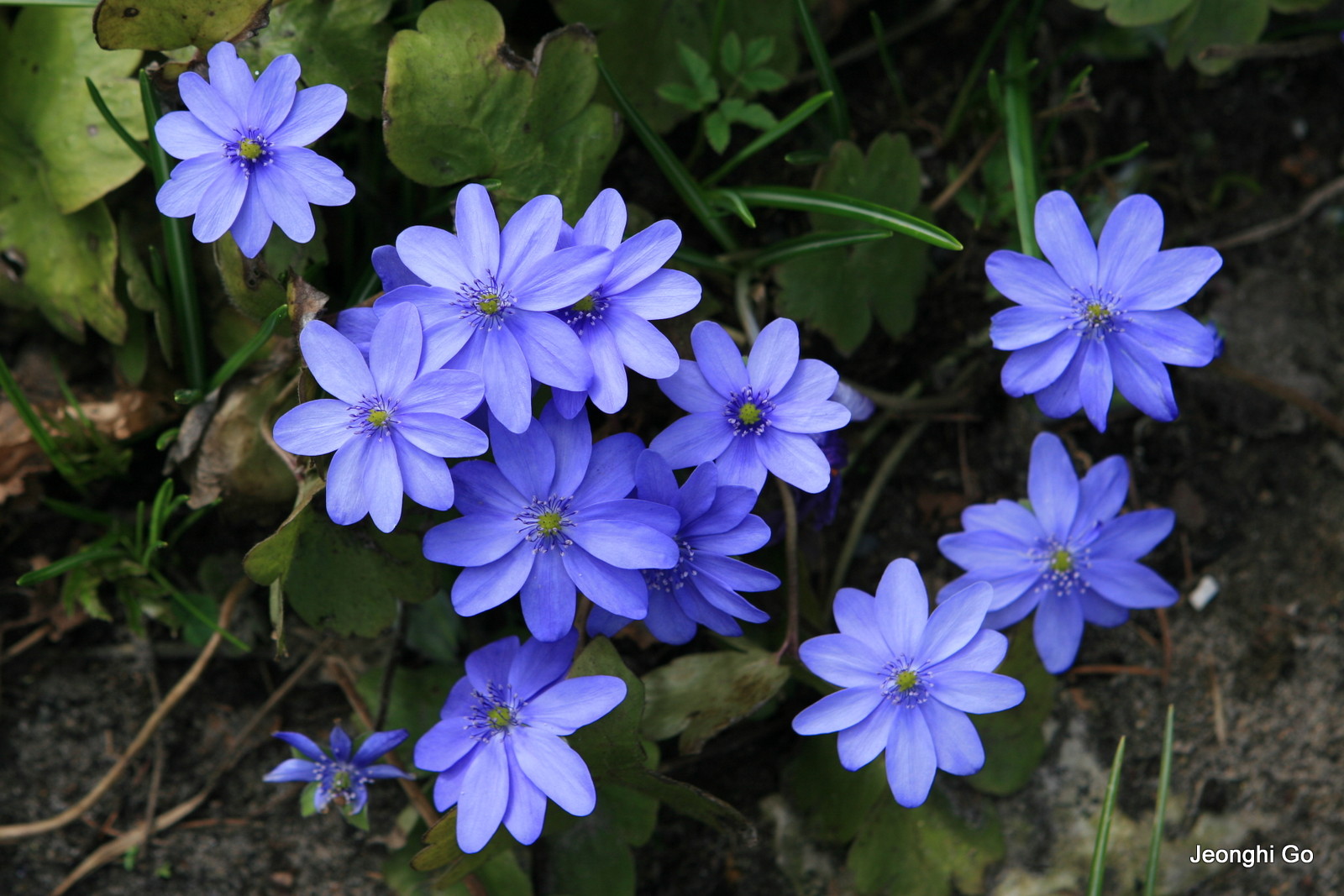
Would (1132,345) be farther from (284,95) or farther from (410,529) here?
(284,95)

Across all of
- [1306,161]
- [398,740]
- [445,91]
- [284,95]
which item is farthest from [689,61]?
[1306,161]

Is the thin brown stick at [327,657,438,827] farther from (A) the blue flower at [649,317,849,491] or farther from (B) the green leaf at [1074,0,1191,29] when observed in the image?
(B) the green leaf at [1074,0,1191,29]

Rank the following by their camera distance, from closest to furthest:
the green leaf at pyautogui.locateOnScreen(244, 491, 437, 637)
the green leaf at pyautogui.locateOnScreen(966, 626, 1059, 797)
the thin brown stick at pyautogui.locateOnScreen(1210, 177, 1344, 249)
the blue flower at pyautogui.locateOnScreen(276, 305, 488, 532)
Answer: the blue flower at pyautogui.locateOnScreen(276, 305, 488, 532), the green leaf at pyautogui.locateOnScreen(244, 491, 437, 637), the green leaf at pyautogui.locateOnScreen(966, 626, 1059, 797), the thin brown stick at pyautogui.locateOnScreen(1210, 177, 1344, 249)

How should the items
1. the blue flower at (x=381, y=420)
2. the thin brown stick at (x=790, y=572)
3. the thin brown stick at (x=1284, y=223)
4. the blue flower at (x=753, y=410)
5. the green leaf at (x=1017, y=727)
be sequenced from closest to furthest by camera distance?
the blue flower at (x=381, y=420)
the blue flower at (x=753, y=410)
the thin brown stick at (x=790, y=572)
the green leaf at (x=1017, y=727)
the thin brown stick at (x=1284, y=223)

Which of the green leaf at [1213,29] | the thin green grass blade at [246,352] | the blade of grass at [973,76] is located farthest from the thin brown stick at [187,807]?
the green leaf at [1213,29]

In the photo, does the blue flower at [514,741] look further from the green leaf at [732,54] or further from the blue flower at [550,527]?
the green leaf at [732,54]

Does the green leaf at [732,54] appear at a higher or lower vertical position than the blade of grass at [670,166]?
higher

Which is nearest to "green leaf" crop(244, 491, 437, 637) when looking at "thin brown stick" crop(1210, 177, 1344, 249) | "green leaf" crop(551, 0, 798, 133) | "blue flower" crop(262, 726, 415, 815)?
"blue flower" crop(262, 726, 415, 815)
